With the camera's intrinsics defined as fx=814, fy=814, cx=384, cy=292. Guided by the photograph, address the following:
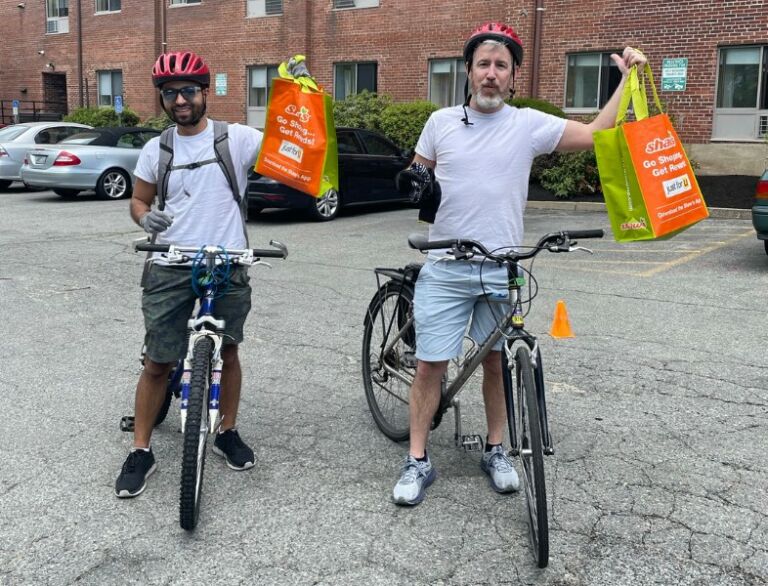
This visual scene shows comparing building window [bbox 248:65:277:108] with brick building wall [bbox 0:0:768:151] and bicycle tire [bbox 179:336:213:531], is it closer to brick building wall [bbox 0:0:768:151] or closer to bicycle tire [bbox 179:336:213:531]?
brick building wall [bbox 0:0:768:151]

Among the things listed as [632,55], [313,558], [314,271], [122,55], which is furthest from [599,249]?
[122,55]

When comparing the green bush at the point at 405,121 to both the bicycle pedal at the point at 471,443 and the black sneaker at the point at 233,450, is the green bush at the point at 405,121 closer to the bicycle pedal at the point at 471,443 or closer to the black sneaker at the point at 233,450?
the black sneaker at the point at 233,450

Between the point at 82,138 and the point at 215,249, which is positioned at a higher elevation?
the point at 82,138

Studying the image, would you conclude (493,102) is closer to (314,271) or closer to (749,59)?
(314,271)

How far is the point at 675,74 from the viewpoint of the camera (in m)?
17.7

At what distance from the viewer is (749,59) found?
17219mm

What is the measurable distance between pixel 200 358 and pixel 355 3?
20682mm

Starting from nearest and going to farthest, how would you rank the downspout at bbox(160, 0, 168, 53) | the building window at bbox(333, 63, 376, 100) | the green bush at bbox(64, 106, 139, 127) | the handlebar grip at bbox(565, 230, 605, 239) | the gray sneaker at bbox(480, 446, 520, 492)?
1. the handlebar grip at bbox(565, 230, 605, 239)
2. the gray sneaker at bbox(480, 446, 520, 492)
3. the building window at bbox(333, 63, 376, 100)
4. the downspout at bbox(160, 0, 168, 53)
5. the green bush at bbox(64, 106, 139, 127)

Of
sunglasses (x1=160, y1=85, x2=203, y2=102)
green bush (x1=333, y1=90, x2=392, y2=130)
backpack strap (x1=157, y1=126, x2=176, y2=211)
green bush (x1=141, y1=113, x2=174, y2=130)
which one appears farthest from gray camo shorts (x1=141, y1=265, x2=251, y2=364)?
green bush (x1=141, y1=113, x2=174, y2=130)

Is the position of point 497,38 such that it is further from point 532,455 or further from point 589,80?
point 589,80

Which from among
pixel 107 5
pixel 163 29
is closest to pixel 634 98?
pixel 163 29

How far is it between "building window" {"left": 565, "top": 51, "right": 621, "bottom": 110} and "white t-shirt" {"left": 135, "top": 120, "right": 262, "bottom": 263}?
1644 centimetres

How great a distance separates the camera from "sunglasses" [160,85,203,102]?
3.58 m

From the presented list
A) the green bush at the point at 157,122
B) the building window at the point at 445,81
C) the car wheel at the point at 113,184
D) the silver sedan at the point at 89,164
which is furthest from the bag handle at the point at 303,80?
the green bush at the point at 157,122
